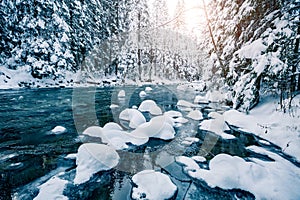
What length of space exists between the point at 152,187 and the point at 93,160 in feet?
5.10

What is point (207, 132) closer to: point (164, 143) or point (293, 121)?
point (164, 143)

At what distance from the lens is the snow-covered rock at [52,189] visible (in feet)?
11.5

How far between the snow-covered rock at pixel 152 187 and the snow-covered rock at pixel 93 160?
85 cm

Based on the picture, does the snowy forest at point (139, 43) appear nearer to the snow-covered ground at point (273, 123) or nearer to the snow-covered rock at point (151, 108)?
the snow-covered ground at point (273, 123)

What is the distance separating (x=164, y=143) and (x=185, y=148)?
2.42 ft

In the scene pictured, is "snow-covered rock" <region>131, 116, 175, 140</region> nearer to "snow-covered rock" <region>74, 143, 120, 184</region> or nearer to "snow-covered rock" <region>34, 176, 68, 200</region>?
"snow-covered rock" <region>74, 143, 120, 184</region>

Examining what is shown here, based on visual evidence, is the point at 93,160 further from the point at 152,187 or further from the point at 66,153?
the point at 152,187

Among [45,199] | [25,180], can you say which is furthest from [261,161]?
[25,180]

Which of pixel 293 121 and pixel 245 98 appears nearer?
pixel 293 121

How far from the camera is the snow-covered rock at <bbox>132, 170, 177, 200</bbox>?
3.68 m

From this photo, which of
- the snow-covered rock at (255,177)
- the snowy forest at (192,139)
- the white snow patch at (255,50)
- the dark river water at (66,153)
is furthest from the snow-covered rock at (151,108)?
the snow-covered rock at (255,177)

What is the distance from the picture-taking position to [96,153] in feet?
15.8

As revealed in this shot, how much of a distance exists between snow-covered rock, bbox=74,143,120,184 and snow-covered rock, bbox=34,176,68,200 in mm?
350

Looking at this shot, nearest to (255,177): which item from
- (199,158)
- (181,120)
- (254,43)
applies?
(199,158)
